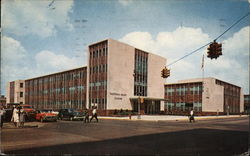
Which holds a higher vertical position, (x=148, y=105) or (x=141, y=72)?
(x=141, y=72)

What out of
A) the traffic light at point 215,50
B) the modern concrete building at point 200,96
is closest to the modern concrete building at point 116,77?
the modern concrete building at point 200,96

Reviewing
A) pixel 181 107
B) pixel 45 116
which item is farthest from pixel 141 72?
pixel 45 116

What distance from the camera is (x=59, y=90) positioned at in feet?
203

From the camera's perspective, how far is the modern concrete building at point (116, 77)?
148 ft

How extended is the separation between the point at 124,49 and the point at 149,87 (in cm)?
1298

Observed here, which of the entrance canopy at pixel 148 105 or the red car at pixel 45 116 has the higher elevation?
the red car at pixel 45 116

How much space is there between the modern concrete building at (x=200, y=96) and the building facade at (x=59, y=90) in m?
27.1

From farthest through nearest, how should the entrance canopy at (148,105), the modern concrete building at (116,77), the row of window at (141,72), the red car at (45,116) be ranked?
the row of window at (141,72)
the entrance canopy at (148,105)
the modern concrete building at (116,77)
the red car at (45,116)

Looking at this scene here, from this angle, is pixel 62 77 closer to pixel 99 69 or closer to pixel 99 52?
pixel 99 69

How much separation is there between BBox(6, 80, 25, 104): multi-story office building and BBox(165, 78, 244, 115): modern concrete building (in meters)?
55.7

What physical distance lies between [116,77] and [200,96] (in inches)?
1159

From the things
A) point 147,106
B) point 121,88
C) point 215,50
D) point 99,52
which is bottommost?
point 147,106

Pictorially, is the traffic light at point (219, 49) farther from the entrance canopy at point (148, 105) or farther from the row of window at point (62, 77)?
the row of window at point (62, 77)

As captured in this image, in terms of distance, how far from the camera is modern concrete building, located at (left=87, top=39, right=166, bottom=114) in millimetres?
44969
